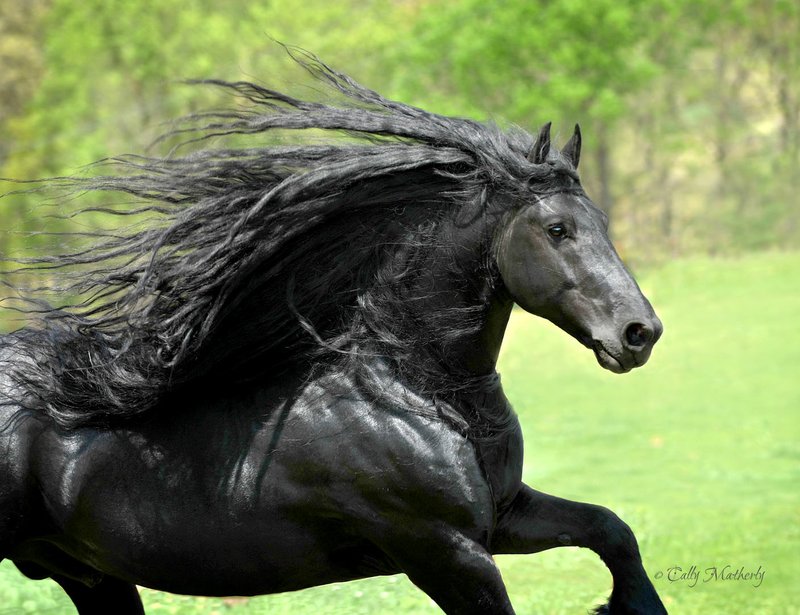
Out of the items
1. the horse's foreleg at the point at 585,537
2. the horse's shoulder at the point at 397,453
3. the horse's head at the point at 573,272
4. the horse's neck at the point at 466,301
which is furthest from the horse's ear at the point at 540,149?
the horse's foreleg at the point at 585,537

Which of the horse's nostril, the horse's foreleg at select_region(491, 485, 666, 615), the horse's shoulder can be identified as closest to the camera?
the horse's nostril

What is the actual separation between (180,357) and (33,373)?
1.84 feet

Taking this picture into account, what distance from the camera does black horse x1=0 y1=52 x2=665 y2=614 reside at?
3705 millimetres

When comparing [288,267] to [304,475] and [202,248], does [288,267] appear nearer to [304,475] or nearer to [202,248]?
[202,248]

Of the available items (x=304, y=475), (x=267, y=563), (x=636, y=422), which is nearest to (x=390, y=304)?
(x=304, y=475)

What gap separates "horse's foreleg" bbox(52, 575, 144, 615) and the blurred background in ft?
5.29

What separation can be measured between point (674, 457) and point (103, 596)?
362 inches

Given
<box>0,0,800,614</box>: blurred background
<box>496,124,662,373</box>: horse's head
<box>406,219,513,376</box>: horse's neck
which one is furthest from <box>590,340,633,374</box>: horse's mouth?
<box>0,0,800,614</box>: blurred background

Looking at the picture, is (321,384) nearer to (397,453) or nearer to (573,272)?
(397,453)

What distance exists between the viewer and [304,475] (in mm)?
3766

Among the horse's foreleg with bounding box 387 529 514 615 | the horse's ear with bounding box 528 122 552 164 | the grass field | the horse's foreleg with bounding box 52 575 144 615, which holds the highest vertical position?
the horse's ear with bounding box 528 122 552 164

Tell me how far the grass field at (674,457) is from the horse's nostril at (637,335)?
2.96 meters

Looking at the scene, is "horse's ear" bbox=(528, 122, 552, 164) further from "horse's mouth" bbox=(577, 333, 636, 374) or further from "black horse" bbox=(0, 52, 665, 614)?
"horse's mouth" bbox=(577, 333, 636, 374)

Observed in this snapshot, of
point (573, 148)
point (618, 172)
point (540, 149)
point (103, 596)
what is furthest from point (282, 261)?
point (618, 172)
